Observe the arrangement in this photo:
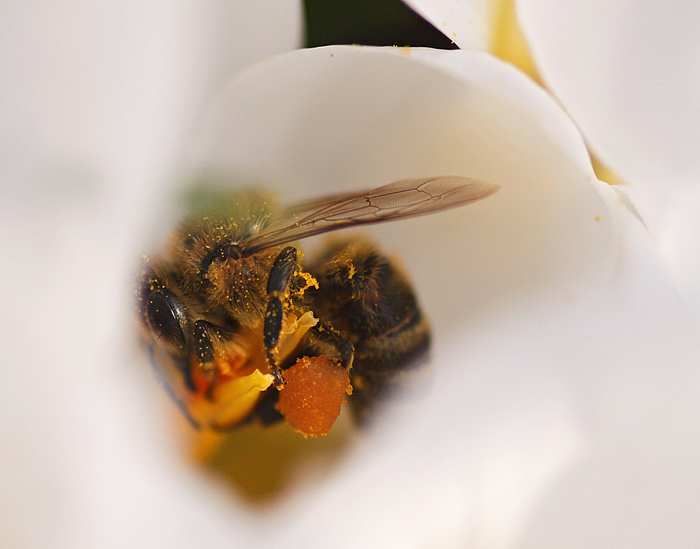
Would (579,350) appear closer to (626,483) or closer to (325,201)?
(626,483)

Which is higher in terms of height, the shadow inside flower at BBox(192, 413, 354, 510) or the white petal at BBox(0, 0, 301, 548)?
the white petal at BBox(0, 0, 301, 548)

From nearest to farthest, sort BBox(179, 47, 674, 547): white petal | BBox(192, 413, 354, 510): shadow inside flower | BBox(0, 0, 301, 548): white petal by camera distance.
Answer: BBox(0, 0, 301, 548): white petal
BBox(179, 47, 674, 547): white petal
BBox(192, 413, 354, 510): shadow inside flower

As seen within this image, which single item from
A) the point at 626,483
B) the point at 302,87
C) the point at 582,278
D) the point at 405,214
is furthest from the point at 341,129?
the point at 626,483

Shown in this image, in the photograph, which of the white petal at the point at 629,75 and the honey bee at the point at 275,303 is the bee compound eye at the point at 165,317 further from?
the white petal at the point at 629,75

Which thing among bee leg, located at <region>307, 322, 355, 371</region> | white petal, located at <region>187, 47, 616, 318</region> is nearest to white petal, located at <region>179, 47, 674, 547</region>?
white petal, located at <region>187, 47, 616, 318</region>

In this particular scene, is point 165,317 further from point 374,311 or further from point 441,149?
point 441,149

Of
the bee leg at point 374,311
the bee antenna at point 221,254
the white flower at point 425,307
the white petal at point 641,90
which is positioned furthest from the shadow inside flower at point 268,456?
the white petal at point 641,90

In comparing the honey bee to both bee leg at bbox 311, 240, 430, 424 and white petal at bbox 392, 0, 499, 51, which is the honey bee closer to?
bee leg at bbox 311, 240, 430, 424

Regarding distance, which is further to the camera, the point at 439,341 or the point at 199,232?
the point at 439,341

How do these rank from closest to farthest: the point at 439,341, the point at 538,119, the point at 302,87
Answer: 1. the point at 538,119
2. the point at 302,87
3. the point at 439,341
